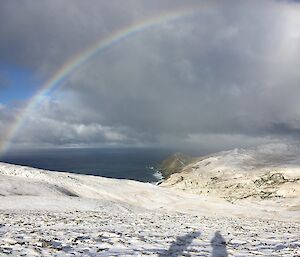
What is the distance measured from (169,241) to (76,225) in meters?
6.84

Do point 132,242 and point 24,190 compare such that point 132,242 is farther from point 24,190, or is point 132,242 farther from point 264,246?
point 24,190

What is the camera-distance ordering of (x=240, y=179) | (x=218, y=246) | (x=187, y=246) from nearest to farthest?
(x=187, y=246) → (x=218, y=246) → (x=240, y=179)

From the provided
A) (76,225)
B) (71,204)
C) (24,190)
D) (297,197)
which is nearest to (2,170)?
(24,190)

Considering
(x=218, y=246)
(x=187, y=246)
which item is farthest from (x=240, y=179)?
(x=187, y=246)

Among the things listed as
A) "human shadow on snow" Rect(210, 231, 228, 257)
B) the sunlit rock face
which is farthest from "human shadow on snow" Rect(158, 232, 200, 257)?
the sunlit rock face

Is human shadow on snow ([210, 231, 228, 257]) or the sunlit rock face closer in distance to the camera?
human shadow on snow ([210, 231, 228, 257])

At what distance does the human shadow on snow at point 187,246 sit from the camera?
46.8ft

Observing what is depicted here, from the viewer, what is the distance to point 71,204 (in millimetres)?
39375

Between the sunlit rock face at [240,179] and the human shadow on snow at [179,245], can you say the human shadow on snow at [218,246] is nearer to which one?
the human shadow on snow at [179,245]

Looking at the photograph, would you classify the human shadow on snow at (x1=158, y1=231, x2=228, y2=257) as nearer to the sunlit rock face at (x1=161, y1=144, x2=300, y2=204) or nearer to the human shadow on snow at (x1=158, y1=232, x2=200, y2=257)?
the human shadow on snow at (x1=158, y1=232, x2=200, y2=257)

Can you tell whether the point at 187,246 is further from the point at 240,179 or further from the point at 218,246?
the point at 240,179

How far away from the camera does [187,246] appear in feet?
52.6

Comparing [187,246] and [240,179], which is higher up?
[240,179]

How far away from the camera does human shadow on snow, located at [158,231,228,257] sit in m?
14.3
